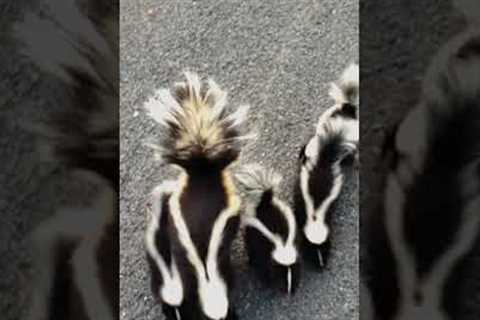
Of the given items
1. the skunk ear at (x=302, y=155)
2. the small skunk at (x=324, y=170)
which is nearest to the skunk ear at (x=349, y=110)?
the small skunk at (x=324, y=170)

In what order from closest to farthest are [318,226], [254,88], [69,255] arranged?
[69,255]
[318,226]
[254,88]

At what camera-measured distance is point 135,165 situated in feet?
4.91

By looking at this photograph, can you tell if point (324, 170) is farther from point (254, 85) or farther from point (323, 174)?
point (254, 85)

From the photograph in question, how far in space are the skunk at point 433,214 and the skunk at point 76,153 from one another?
448mm

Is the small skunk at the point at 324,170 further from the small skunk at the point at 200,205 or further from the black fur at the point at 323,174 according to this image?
the small skunk at the point at 200,205

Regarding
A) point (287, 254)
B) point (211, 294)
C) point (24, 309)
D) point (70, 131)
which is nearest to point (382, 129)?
point (287, 254)

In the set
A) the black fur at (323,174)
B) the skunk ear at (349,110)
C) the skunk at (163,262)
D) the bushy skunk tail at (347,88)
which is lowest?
the skunk at (163,262)

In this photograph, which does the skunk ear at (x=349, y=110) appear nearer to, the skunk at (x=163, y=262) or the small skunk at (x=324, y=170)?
the small skunk at (x=324, y=170)

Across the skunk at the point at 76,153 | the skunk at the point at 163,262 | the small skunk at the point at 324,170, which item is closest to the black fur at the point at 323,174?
the small skunk at the point at 324,170

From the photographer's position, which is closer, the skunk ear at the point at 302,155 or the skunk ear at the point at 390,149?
the skunk ear at the point at 390,149

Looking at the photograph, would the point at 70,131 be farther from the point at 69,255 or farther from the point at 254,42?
the point at 254,42

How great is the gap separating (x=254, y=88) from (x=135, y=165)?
0.27 metres

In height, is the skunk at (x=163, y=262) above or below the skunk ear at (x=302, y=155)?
below

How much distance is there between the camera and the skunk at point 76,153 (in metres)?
1.29
